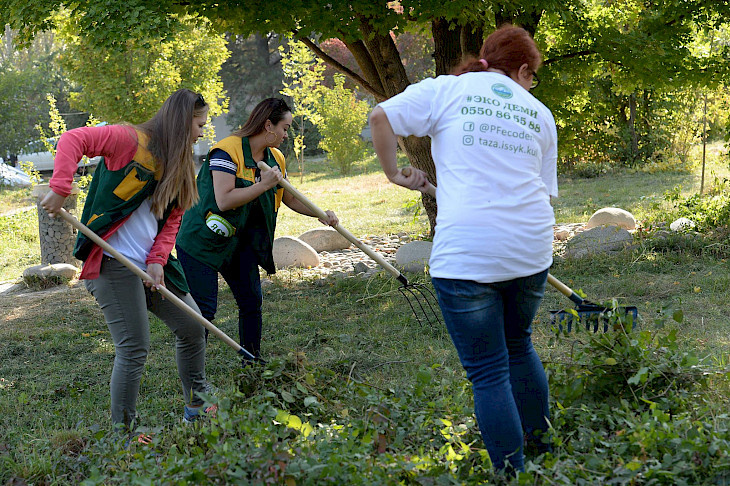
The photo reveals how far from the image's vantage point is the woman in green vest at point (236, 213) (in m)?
4.13

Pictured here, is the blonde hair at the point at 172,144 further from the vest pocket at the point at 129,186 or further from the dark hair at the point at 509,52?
the dark hair at the point at 509,52

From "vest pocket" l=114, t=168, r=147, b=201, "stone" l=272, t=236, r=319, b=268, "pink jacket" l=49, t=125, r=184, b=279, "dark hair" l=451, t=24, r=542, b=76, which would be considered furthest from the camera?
"stone" l=272, t=236, r=319, b=268

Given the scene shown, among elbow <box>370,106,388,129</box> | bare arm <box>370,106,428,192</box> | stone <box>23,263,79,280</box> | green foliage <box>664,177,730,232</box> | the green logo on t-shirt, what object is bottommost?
stone <box>23,263,79,280</box>

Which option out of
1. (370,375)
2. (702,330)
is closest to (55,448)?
(370,375)

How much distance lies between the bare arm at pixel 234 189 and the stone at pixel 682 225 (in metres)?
5.31

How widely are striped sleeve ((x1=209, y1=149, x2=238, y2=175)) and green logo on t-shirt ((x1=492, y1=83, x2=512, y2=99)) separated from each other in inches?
75.7

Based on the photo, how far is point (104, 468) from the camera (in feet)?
9.87

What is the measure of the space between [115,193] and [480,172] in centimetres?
178

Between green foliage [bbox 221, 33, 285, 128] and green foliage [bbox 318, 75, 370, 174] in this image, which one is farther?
green foliage [bbox 221, 33, 285, 128]

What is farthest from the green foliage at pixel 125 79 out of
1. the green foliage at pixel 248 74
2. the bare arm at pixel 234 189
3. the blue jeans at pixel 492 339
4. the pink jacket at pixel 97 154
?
the green foliage at pixel 248 74

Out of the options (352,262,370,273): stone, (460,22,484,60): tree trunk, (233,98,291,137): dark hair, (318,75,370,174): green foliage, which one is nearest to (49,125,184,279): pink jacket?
(233,98,291,137): dark hair

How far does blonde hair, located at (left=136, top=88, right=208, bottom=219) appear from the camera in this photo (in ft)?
11.6

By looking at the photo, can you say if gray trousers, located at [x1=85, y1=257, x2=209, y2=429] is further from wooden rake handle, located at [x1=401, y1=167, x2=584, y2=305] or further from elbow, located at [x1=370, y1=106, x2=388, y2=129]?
elbow, located at [x1=370, y1=106, x2=388, y2=129]

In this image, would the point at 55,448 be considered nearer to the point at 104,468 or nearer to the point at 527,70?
the point at 104,468
